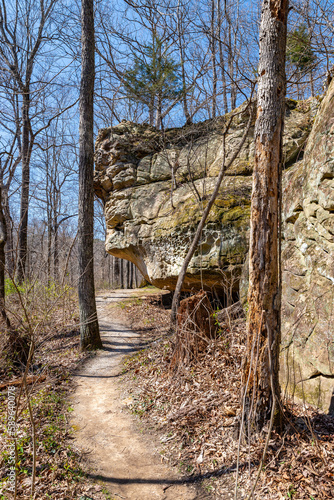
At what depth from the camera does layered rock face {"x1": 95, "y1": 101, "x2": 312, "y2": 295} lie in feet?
27.1

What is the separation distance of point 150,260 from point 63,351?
378 cm

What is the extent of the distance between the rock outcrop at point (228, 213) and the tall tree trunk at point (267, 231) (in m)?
0.80

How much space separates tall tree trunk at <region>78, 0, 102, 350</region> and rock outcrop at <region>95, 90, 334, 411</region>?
259cm

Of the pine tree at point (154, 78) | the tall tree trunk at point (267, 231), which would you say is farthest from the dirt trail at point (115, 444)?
the pine tree at point (154, 78)

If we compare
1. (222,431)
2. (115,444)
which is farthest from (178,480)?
(115,444)

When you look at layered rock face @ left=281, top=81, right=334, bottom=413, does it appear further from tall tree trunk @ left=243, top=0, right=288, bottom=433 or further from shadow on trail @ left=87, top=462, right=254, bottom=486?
shadow on trail @ left=87, top=462, right=254, bottom=486

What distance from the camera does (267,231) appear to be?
11.3ft

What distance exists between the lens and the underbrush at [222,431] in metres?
3.01

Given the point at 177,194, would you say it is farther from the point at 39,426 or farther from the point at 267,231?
the point at 39,426

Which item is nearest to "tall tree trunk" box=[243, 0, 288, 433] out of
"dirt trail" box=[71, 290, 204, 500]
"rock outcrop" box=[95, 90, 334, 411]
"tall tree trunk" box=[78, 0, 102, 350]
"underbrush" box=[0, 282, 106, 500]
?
"rock outcrop" box=[95, 90, 334, 411]

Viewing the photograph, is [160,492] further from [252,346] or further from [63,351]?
[63,351]

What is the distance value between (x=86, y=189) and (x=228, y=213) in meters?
3.83

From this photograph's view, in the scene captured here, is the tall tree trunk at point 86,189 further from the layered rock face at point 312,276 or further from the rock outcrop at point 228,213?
the layered rock face at point 312,276

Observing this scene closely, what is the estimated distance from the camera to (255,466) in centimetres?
325
